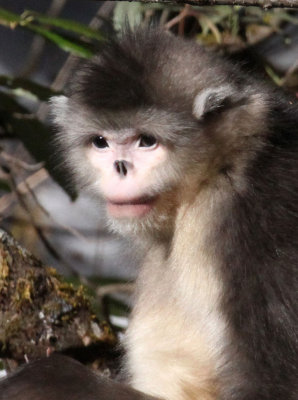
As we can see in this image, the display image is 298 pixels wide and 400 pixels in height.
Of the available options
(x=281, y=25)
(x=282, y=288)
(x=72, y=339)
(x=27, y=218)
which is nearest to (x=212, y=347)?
(x=282, y=288)

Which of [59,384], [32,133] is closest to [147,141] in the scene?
[59,384]

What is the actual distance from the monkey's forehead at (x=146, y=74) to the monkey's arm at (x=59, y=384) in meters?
1.05

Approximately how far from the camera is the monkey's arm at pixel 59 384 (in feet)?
11.7

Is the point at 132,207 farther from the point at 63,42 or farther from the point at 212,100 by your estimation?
the point at 63,42

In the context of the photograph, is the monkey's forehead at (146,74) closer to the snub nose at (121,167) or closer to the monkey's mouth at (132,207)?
the snub nose at (121,167)

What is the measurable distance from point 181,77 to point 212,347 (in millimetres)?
1099

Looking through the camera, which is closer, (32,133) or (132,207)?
(132,207)

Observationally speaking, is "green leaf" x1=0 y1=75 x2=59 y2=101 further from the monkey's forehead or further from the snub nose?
the snub nose

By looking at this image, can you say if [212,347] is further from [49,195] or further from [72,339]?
[49,195]

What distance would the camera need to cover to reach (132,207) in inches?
147

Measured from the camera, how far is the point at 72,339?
4.20m

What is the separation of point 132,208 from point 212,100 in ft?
1.75

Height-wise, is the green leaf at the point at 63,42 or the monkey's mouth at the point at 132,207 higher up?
the green leaf at the point at 63,42

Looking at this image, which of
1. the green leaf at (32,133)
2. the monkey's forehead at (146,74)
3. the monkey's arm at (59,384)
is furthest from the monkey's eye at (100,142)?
the green leaf at (32,133)
